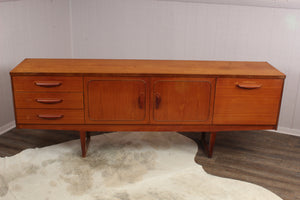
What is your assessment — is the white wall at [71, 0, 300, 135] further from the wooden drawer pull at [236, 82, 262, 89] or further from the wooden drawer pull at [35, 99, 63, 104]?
the wooden drawer pull at [35, 99, 63, 104]

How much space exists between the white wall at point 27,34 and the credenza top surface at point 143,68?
45 cm

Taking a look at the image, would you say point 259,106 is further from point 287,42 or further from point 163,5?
point 163,5

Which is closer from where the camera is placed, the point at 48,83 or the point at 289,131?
the point at 48,83

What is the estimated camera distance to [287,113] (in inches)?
116

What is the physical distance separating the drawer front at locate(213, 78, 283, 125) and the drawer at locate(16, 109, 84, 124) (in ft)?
3.12

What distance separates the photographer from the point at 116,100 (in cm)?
226

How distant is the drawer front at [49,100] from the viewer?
2.22 meters

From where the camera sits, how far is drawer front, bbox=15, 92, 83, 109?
7.29ft

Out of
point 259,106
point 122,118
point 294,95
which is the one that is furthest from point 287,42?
point 122,118

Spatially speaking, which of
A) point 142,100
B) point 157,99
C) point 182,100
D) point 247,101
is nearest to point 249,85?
point 247,101

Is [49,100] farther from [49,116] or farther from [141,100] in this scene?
[141,100]

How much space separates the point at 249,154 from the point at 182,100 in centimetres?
76

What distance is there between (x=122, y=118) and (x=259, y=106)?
36.8 inches

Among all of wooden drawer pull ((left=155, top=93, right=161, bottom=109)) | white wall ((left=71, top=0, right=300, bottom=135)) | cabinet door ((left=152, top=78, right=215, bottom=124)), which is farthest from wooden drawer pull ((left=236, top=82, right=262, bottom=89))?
white wall ((left=71, top=0, right=300, bottom=135))
